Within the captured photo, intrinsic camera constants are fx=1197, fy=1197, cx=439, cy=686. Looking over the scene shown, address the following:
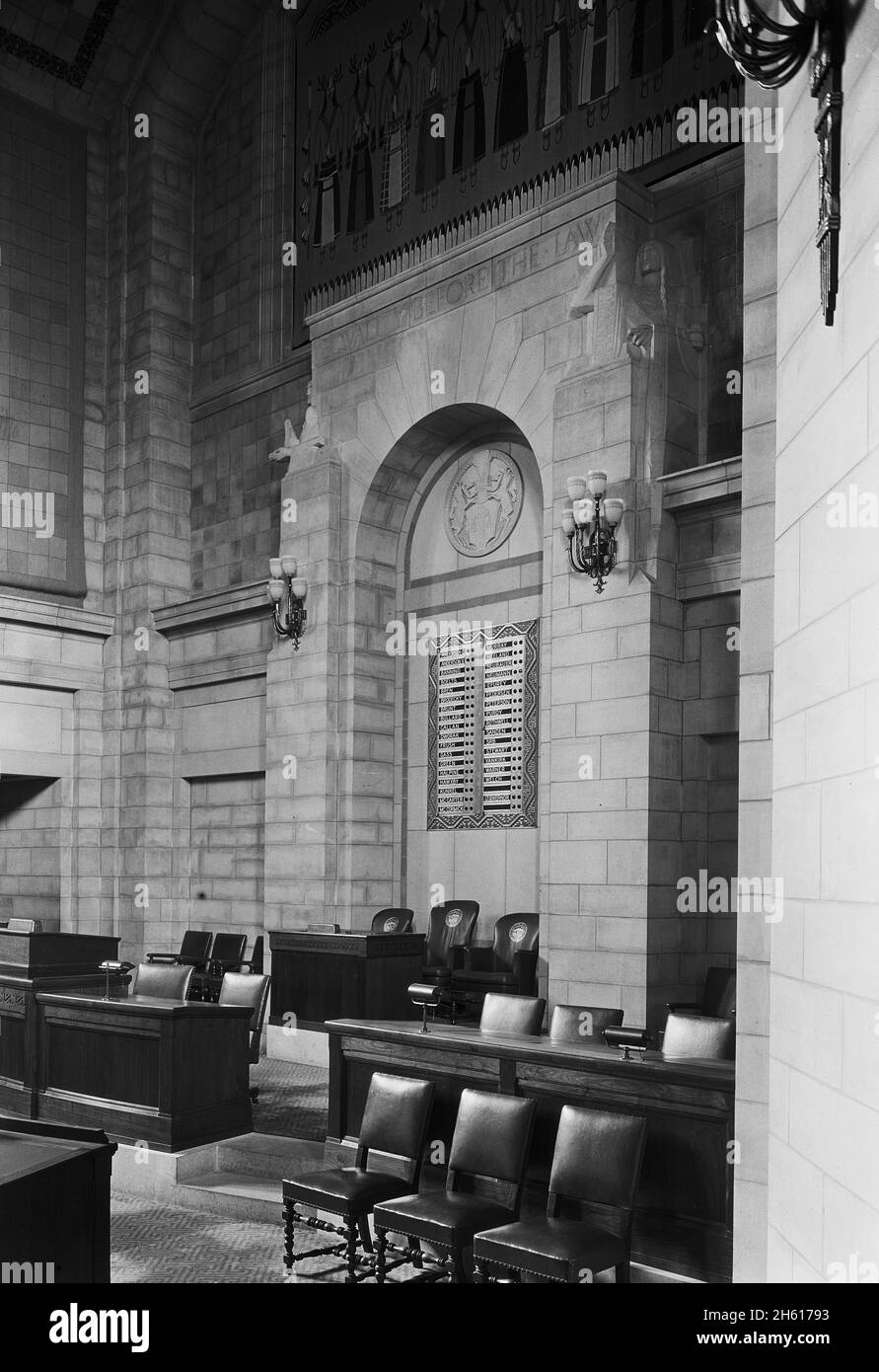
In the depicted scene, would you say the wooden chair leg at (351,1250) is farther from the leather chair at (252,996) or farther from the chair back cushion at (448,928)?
the chair back cushion at (448,928)

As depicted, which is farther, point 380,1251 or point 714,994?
point 714,994

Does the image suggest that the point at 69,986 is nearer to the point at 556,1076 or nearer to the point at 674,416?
the point at 556,1076

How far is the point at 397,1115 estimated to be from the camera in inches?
213

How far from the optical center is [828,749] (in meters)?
2.98

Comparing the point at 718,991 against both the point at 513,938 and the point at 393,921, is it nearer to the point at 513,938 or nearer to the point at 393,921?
the point at 513,938

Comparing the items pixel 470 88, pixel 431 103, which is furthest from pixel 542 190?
pixel 431 103

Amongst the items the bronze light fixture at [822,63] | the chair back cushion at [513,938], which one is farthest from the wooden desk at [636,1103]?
the chair back cushion at [513,938]

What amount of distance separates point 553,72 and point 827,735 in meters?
9.22

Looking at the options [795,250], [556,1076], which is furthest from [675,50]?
[556,1076]

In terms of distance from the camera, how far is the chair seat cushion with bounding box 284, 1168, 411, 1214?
509 centimetres

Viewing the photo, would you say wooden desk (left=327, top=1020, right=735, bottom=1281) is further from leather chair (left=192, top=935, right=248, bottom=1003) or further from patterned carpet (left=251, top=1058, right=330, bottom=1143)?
leather chair (left=192, top=935, right=248, bottom=1003)

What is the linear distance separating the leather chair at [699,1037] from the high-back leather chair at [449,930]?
4.52 metres

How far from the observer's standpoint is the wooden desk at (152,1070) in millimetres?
6887

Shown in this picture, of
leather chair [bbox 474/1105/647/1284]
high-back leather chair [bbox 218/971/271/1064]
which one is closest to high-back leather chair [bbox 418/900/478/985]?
high-back leather chair [bbox 218/971/271/1064]
